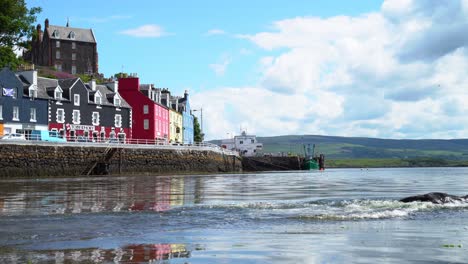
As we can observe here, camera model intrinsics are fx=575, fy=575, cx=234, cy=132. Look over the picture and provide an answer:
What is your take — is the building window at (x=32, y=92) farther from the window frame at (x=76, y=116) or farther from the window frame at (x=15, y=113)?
the window frame at (x=76, y=116)

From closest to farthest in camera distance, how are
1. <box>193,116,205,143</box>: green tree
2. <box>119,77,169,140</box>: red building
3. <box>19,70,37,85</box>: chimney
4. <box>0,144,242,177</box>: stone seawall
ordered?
1. <box>0,144,242,177</box>: stone seawall
2. <box>19,70,37,85</box>: chimney
3. <box>119,77,169,140</box>: red building
4. <box>193,116,205,143</box>: green tree

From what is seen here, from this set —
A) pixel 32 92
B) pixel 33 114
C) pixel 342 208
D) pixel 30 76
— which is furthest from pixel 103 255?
pixel 30 76

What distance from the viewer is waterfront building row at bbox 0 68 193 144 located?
63406 millimetres

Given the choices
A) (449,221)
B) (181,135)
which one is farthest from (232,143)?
(449,221)

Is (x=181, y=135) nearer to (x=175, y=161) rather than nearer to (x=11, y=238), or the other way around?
(x=175, y=161)

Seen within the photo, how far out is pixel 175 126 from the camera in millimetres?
102938

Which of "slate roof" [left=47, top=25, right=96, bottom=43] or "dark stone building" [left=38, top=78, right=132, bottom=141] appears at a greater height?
"slate roof" [left=47, top=25, right=96, bottom=43]

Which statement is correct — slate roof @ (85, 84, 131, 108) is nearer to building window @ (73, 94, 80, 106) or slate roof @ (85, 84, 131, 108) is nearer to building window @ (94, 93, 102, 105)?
building window @ (94, 93, 102, 105)

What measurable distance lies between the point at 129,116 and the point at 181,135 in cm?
2878

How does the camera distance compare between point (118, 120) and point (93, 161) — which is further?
point (118, 120)

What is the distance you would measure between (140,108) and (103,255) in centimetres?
7765

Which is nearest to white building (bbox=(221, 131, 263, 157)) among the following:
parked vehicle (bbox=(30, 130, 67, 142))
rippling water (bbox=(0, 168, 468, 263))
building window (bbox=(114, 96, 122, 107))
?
building window (bbox=(114, 96, 122, 107))

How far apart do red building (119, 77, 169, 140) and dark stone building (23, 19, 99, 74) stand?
35.2 meters

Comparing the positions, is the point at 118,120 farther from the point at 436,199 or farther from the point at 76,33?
the point at 436,199
